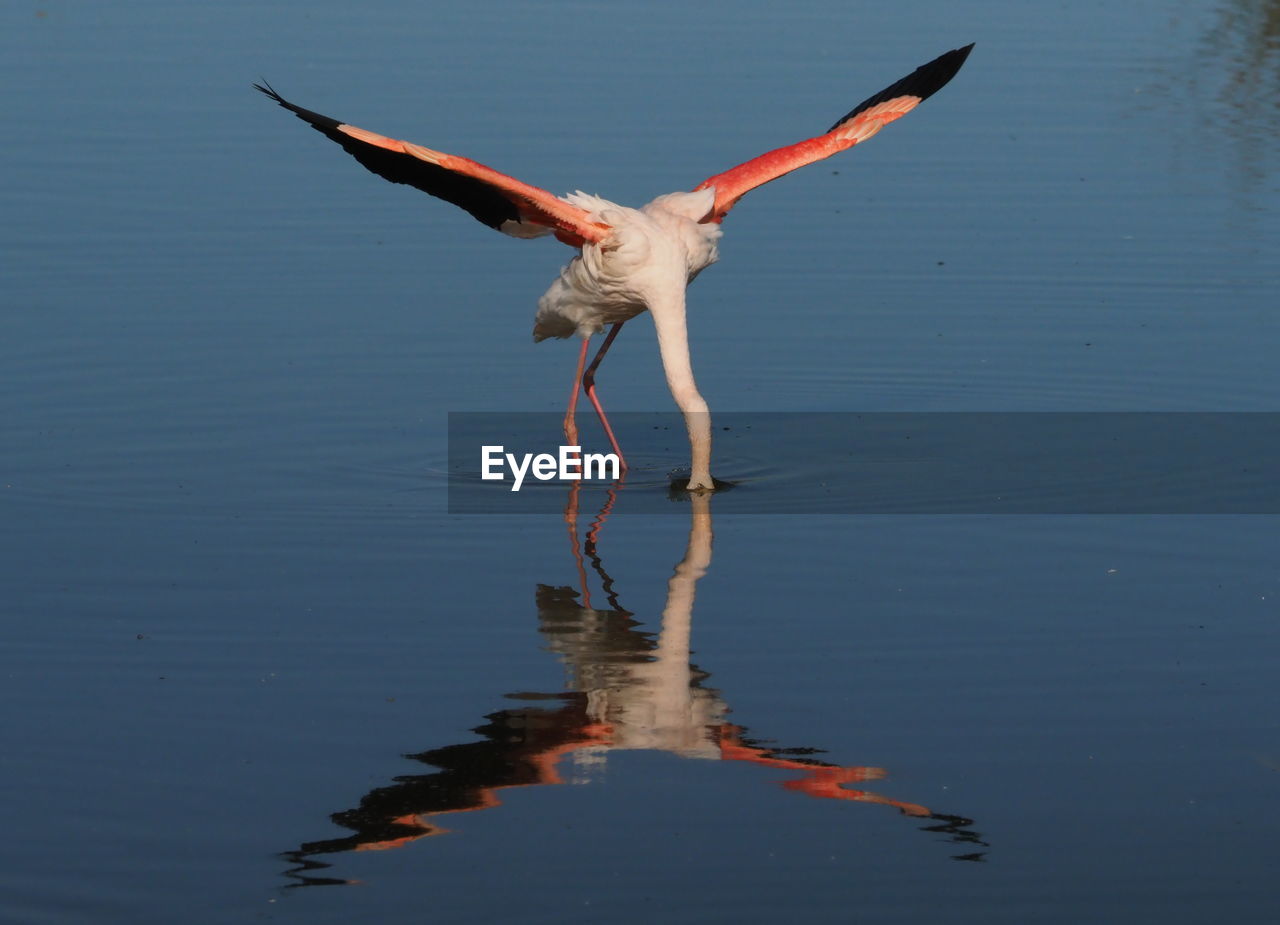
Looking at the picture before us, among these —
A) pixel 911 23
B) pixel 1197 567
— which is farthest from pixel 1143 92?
pixel 1197 567

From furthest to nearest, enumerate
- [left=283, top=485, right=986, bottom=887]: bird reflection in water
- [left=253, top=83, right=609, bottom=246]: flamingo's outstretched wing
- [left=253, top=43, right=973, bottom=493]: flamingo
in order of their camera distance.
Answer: [left=253, top=43, right=973, bottom=493]: flamingo
[left=253, top=83, right=609, bottom=246]: flamingo's outstretched wing
[left=283, top=485, right=986, bottom=887]: bird reflection in water

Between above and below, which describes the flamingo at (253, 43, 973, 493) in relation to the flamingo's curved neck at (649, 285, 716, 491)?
above

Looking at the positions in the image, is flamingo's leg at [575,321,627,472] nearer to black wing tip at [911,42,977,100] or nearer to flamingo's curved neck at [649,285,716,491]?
flamingo's curved neck at [649,285,716,491]

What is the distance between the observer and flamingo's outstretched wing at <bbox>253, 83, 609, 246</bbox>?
382 inches

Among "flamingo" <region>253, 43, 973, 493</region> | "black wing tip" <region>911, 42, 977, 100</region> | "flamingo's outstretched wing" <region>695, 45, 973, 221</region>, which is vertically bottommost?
"flamingo" <region>253, 43, 973, 493</region>

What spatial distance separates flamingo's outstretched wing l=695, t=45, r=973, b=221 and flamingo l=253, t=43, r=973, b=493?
0.04ft

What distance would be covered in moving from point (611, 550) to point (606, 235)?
1737mm

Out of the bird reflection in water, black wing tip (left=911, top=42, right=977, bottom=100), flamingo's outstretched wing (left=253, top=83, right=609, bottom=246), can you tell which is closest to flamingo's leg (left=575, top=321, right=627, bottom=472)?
flamingo's outstretched wing (left=253, top=83, right=609, bottom=246)

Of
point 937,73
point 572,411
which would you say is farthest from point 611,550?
point 937,73

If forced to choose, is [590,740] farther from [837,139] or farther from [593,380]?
[837,139]

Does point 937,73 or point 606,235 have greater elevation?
point 937,73

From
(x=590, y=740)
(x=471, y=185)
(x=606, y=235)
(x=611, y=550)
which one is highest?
(x=471, y=185)

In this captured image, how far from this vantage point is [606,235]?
10.2m

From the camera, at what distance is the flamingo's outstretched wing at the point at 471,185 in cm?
970
